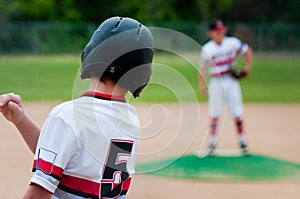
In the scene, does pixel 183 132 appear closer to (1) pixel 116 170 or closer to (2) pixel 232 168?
(1) pixel 116 170

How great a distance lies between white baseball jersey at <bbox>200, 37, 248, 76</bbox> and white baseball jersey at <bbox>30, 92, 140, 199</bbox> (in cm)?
900

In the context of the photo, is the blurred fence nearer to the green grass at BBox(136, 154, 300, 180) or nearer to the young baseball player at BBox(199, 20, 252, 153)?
the young baseball player at BBox(199, 20, 252, 153)

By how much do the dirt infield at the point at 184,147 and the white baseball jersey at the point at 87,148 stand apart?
21cm

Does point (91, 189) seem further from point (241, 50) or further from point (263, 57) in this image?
point (263, 57)

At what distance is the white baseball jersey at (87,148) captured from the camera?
2.44 metres

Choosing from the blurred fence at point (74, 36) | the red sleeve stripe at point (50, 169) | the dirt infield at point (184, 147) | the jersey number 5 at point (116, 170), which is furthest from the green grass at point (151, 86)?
the red sleeve stripe at point (50, 169)

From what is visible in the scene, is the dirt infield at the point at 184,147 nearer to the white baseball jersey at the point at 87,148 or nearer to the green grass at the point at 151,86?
the white baseball jersey at the point at 87,148

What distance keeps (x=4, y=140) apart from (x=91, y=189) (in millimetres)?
10365

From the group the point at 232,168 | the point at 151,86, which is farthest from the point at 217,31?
the point at 151,86

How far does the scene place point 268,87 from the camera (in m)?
26.1

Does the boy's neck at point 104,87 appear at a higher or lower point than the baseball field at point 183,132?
higher

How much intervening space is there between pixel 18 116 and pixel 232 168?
7.55 meters

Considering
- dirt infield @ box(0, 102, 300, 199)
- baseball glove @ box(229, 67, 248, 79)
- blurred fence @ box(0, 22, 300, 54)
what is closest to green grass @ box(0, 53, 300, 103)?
blurred fence @ box(0, 22, 300, 54)

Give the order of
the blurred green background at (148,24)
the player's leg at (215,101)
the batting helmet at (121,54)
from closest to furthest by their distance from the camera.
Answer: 1. the batting helmet at (121,54)
2. the player's leg at (215,101)
3. the blurred green background at (148,24)
